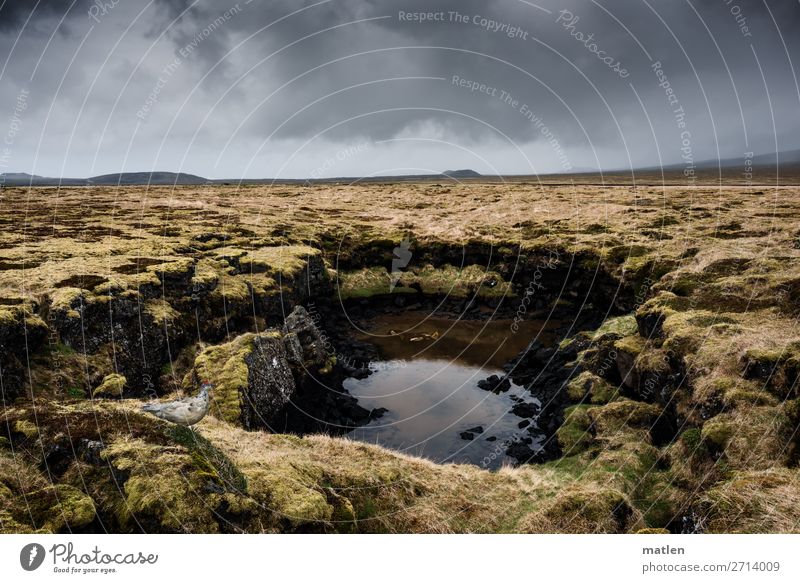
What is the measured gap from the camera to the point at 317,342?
98.7 ft

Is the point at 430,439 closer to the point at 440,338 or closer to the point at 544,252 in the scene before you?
the point at 440,338

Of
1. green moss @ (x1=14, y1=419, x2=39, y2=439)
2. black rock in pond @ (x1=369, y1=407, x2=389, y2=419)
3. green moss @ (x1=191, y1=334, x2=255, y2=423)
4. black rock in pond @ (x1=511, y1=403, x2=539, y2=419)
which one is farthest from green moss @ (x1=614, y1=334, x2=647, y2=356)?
green moss @ (x1=14, y1=419, x2=39, y2=439)

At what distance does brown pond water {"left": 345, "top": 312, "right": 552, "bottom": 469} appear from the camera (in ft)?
76.0

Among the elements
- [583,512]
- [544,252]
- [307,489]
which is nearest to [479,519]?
[583,512]

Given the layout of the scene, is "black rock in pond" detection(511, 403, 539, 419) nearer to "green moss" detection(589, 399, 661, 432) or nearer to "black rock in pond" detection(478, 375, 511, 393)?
"black rock in pond" detection(478, 375, 511, 393)

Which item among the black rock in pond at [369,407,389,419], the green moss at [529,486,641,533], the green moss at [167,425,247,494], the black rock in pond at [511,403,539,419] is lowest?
the black rock in pond at [369,407,389,419]

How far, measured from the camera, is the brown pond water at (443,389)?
76.0ft

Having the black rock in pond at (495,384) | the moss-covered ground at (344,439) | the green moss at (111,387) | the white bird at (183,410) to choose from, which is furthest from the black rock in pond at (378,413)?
the white bird at (183,410)

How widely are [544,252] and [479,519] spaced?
36.6 meters

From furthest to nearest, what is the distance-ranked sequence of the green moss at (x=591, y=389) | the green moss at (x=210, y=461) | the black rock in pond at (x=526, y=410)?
the black rock in pond at (x=526, y=410)
the green moss at (x=591, y=389)
the green moss at (x=210, y=461)

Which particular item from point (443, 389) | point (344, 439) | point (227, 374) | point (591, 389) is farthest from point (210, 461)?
point (443, 389)

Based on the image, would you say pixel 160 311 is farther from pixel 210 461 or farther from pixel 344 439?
pixel 210 461

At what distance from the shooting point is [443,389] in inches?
1162

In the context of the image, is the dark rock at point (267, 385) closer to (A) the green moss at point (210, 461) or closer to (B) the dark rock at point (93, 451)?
(A) the green moss at point (210, 461)
